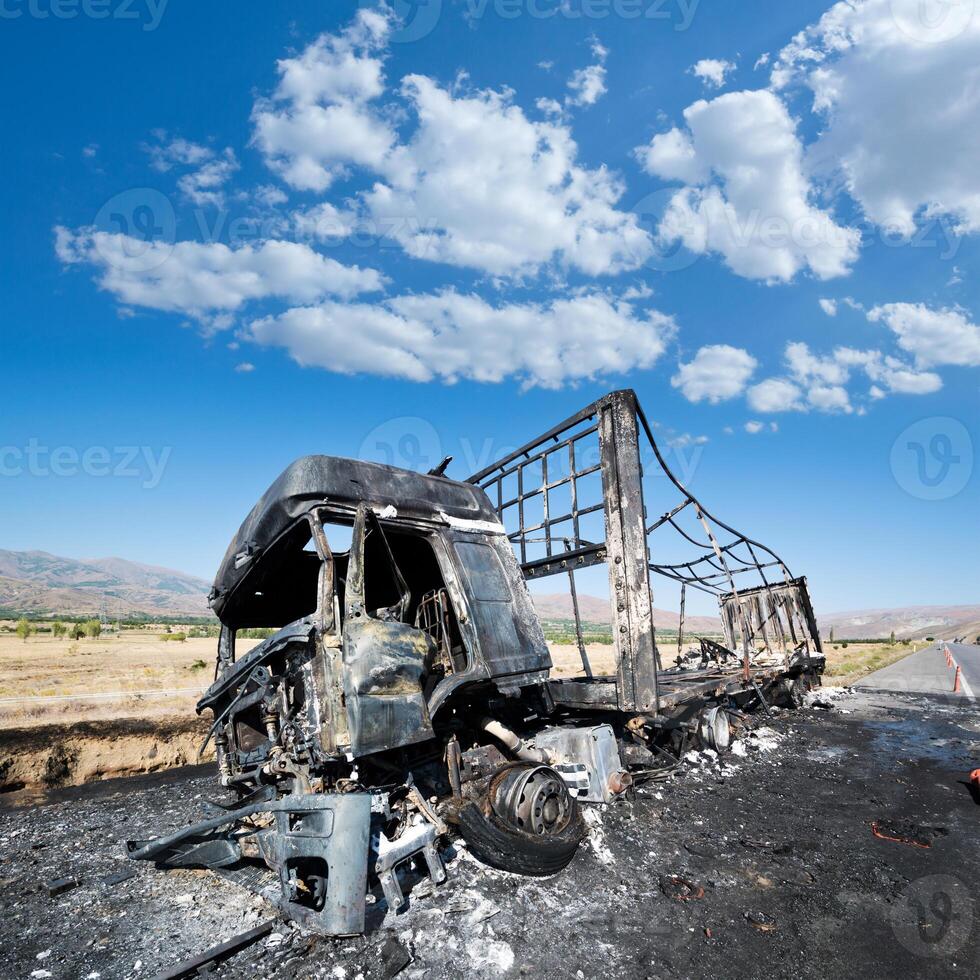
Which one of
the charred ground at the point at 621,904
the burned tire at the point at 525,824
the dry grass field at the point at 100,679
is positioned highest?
the burned tire at the point at 525,824

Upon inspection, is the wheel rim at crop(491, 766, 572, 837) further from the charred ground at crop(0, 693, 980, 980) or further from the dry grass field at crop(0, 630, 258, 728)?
the dry grass field at crop(0, 630, 258, 728)

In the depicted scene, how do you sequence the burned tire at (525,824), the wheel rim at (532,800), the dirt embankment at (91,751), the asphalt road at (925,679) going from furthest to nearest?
1. the asphalt road at (925,679)
2. the dirt embankment at (91,751)
3. the wheel rim at (532,800)
4. the burned tire at (525,824)

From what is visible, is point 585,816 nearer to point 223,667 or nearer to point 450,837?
point 450,837

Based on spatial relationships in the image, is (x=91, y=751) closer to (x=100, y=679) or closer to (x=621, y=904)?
(x=621, y=904)

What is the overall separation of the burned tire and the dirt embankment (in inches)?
243

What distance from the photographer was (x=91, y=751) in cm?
756

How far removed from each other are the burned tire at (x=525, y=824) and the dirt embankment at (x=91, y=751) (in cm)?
617

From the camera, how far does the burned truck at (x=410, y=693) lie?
11.1 feet

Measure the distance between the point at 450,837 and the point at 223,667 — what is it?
10.1 feet

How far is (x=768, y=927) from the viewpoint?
317 centimetres

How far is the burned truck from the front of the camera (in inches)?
134

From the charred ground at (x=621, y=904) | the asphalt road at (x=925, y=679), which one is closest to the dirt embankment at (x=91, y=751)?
the charred ground at (x=621, y=904)

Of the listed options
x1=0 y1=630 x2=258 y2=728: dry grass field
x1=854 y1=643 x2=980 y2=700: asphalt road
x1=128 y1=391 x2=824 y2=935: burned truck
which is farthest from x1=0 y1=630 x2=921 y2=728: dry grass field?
x1=128 y1=391 x2=824 y2=935: burned truck

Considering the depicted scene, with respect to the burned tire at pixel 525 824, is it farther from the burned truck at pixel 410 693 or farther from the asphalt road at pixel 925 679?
the asphalt road at pixel 925 679
